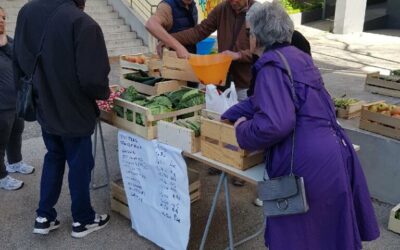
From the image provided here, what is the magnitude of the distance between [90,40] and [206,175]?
223 cm

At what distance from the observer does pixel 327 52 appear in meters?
11.5

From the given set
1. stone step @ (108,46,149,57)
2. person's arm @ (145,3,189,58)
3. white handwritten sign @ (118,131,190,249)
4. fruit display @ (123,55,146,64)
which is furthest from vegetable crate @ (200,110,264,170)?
stone step @ (108,46,149,57)

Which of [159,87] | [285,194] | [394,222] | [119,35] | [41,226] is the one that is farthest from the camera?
[119,35]

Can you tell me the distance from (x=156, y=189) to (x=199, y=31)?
160 centimetres

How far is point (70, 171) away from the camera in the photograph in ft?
10.7

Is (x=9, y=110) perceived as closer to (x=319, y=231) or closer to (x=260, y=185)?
(x=260, y=185)

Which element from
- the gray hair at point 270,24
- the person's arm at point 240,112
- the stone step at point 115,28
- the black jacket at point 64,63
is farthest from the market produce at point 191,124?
the stone step at point 115,28

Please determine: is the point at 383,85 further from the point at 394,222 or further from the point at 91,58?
the point at 91,58

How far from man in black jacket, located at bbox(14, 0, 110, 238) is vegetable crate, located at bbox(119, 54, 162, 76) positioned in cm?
96

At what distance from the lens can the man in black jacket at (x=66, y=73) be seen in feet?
9.39

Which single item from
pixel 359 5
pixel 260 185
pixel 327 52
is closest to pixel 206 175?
pixel 260 185

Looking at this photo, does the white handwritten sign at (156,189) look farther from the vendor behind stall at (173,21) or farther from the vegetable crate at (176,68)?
the vendor behind stall at (173,21)

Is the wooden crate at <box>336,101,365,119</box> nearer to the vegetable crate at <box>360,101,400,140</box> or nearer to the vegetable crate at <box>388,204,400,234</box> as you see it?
the vegetable crate at <box>360,101,400,140</box>

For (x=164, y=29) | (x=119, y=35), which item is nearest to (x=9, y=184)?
(x=164, y=29)
